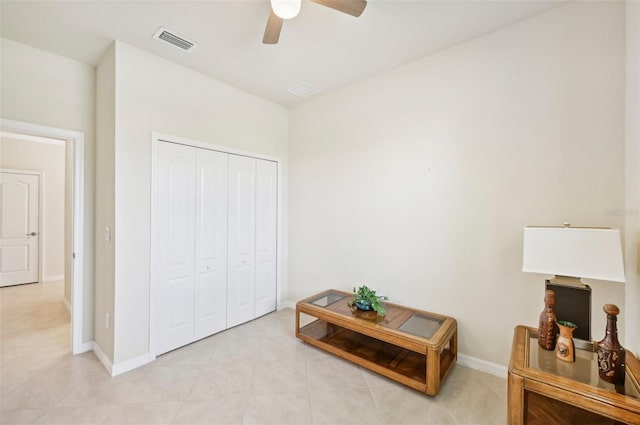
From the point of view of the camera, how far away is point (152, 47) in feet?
7.92

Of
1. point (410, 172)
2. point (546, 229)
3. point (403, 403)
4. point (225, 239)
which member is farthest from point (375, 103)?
point (403, 403)

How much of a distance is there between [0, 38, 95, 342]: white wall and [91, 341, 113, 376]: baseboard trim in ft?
0.44

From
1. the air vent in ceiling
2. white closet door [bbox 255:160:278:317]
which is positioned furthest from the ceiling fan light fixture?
white closet door [bbox 255:160:278:317]

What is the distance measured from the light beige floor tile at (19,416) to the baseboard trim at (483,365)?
10.5 ft

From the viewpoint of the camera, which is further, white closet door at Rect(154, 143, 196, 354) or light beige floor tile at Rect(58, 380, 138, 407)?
white closet door at Rect(154, 143, 196, 354)

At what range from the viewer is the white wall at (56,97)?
7.41 ft

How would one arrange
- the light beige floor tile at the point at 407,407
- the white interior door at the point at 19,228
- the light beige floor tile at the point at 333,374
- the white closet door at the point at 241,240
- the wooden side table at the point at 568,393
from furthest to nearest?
the white interior door at the point at 19,228 → the white closet door at the point at 241,240 → the light beige floor tile at the point at 333,374 → the light beige floor tile at the point at 407,407 → the wooden side table at the point at 568,393

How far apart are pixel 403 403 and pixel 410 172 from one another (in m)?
1.96

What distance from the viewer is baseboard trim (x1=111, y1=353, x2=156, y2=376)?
2.25 metres

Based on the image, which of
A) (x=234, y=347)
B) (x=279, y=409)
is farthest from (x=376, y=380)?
(x=234, y=347)

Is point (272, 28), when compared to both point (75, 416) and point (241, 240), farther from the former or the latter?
point (75, 416)

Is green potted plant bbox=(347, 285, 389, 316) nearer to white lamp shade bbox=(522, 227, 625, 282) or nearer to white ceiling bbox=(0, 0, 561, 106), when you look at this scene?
white lamp shade bbox=(522, 227, 625, 282)

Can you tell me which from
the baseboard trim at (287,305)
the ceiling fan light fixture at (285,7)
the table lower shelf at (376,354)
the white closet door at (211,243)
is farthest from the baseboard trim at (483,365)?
the ceiling fan light fixture at (285,7)

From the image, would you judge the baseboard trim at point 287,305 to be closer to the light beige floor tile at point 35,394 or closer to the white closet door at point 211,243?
the white closet door at point 211,243
